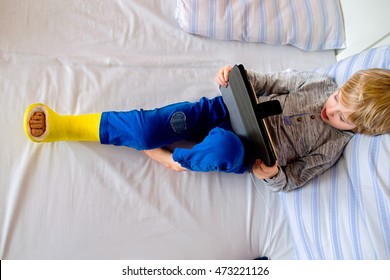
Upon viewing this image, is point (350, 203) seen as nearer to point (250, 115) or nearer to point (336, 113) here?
point (336, 113)

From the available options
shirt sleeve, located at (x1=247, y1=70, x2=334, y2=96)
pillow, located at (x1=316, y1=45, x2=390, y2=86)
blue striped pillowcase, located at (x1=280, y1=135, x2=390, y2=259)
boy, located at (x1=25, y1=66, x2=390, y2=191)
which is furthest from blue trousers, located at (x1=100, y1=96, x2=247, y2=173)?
pillow, located at (x1=316, y1=45, x2=390, y2=86)

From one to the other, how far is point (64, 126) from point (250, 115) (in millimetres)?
519

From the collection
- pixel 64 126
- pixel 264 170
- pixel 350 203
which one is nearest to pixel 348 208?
pixel 350 203

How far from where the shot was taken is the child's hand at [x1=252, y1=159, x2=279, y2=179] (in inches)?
31.2

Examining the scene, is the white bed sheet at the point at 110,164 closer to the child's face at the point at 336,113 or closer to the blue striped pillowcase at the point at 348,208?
the blue striped pillowcase at the point at 348,208

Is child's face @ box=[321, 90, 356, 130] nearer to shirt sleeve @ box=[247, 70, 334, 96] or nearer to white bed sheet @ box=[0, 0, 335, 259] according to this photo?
shirt sleeve @ box=[247, 70, 334, 96]

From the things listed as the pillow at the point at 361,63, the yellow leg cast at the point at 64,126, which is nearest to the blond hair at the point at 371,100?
the pillow at the point at 361,63

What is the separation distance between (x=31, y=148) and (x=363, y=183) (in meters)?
0.94

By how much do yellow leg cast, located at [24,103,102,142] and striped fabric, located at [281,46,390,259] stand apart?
63cm

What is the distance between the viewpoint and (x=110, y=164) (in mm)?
893

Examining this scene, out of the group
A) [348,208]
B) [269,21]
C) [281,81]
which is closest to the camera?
[348,208]

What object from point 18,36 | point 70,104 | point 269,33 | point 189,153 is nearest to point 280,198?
point 189,153

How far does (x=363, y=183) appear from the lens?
0.80 metres

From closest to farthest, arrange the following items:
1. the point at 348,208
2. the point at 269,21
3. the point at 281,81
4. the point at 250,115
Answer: the point at 250,115, the point at 348,208, the point at 281,81, the point at 269,21
